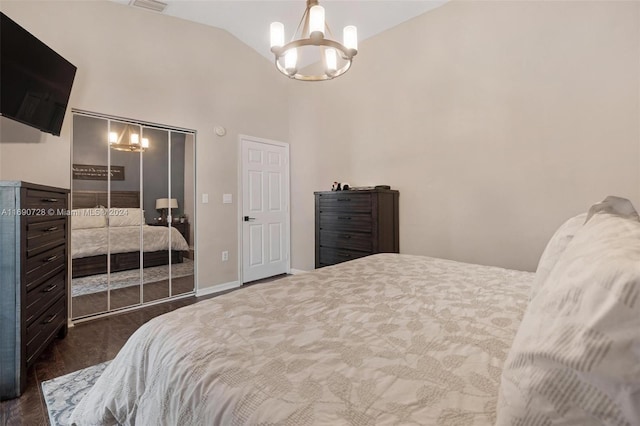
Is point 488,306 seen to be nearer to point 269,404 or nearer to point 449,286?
point 449,286

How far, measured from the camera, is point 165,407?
0.87 metres

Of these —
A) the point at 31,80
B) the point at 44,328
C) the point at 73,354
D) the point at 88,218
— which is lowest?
the point at 73,354

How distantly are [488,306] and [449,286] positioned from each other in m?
0.28

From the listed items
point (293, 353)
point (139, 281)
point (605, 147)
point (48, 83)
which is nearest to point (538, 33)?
point (605, 147)

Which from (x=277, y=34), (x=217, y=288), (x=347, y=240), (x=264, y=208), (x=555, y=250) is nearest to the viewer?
(x=555, y=250)

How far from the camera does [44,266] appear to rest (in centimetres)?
212

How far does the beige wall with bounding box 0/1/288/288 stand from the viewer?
Result: 8.66 feet

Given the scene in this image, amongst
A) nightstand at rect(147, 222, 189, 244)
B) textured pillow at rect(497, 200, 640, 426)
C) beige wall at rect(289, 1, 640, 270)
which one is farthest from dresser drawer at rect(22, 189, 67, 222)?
beige wall at rect(289, 1, 640, 270)

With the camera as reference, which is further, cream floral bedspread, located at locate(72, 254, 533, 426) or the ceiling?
the ceiling

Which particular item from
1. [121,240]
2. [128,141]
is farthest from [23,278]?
[128,141]

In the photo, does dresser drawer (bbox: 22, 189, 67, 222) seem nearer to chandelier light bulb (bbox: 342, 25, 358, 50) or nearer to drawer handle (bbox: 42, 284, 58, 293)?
drawer handle (bbox: 42, 284, 58, 293)

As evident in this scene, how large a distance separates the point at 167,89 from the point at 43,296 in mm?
2414

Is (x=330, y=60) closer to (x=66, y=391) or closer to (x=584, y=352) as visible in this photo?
(x=584, y=352)

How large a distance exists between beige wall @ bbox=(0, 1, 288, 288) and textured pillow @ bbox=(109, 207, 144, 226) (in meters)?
0.49
